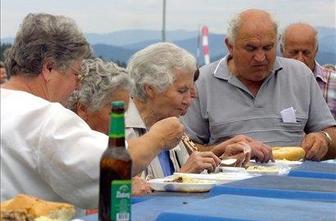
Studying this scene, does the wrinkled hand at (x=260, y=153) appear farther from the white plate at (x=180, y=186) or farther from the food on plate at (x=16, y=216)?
the food on plate at (x=16, y=216)

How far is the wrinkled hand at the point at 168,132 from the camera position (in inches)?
109

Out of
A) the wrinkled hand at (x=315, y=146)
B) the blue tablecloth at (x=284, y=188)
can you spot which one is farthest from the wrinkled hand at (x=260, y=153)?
the blue tablecloth at (x=284, y=188)

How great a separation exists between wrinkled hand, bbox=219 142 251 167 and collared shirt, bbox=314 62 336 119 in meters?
2.40

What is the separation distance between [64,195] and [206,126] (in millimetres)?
2803

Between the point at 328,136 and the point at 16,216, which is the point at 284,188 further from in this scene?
the point at 328,136

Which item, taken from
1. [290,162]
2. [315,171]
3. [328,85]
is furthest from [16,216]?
[328,85]

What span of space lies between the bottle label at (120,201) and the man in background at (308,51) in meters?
4.94

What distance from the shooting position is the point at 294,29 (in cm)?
661

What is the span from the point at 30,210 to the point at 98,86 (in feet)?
5.89

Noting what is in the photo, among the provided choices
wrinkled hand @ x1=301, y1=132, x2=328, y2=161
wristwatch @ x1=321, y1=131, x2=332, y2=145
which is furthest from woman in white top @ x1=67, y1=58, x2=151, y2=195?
wristwatch @ x1=321, y1=131, x2=332, y2=145

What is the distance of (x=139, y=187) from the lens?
9.60ft

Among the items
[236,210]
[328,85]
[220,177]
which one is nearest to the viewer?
[236,210]

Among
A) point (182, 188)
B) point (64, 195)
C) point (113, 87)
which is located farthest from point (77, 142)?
point (113, 87)

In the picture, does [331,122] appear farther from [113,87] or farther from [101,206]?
[101,206]
